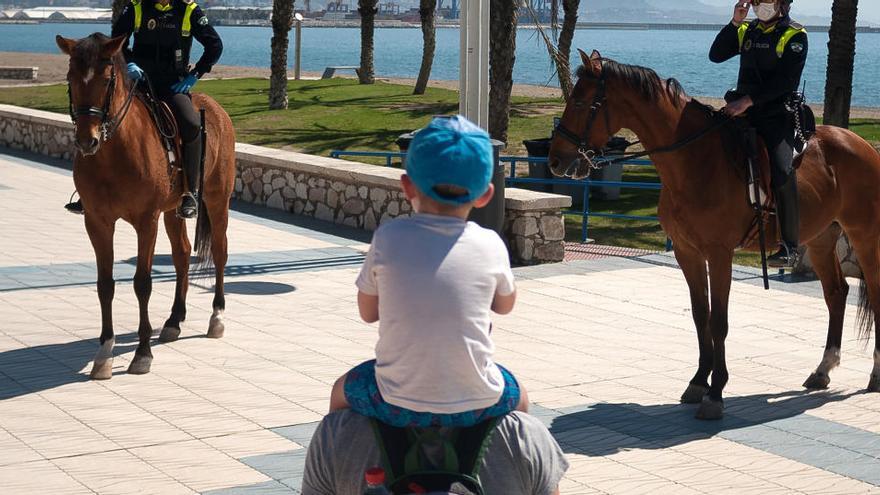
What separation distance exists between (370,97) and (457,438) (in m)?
32.3

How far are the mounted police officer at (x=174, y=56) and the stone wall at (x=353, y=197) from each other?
467 cm

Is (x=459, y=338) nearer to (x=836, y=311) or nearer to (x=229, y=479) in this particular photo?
(x=229, y=479)

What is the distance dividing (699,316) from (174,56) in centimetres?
464

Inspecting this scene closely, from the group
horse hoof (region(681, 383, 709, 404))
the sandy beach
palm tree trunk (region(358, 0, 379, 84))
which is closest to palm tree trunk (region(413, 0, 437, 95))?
palm tree trunk (region(358, 0, 379, 84))

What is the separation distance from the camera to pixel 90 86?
28.1 feet

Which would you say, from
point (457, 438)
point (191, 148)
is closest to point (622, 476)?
point (457, 438)

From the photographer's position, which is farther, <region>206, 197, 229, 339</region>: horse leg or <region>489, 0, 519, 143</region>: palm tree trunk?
<region>489, 0, 519, 143</region>: palm tree trunk

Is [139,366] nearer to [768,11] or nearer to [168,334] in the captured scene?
[168,334]

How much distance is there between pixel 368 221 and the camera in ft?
52.1

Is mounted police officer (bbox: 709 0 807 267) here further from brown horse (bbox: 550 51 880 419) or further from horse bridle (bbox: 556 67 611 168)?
horse bridle (bbox: 556 67 611 168)

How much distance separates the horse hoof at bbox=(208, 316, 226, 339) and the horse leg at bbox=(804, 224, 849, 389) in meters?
4.60

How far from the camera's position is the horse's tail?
428 inches

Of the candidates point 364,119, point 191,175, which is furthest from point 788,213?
point 364,119

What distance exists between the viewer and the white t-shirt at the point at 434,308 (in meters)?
3.87
